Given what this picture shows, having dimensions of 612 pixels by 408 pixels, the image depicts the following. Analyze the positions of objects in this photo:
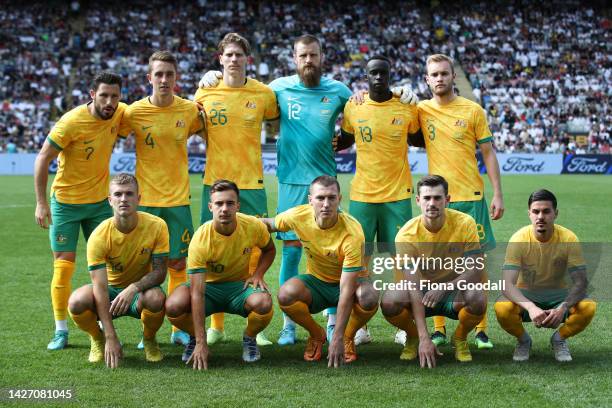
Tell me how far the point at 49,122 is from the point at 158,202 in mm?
26456

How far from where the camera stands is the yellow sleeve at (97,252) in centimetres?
503

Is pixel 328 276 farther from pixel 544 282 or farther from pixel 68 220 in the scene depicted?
pixel 68 220

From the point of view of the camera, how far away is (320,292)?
17.2 ft

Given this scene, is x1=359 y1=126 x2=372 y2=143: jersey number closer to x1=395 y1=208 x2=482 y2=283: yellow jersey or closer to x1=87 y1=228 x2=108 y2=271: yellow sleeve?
x1=395 y1=208 x2=482 y2=283: yellow jersey

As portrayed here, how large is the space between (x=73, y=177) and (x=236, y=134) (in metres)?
1.29

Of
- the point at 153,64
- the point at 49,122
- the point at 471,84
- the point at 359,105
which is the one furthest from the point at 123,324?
the point at 471,84

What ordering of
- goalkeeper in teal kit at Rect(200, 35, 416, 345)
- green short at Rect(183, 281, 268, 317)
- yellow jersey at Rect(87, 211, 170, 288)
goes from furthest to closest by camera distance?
goalkeeper in teal kit at Rect(200, 35, 416, 345)
green short at Rect(183, 281, 268, 317)
yellow jersey at Rect(87, 211, 170, 288)

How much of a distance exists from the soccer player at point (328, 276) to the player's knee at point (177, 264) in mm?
930

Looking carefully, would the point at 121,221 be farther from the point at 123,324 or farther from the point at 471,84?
the point at 471,84

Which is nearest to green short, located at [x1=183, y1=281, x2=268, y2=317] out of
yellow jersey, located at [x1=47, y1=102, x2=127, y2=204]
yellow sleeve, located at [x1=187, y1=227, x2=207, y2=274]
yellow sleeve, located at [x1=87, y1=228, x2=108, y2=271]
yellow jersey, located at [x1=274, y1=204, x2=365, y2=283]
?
yellow sleeve, located at [x1=187, y1=227, x2=207, y2=274]

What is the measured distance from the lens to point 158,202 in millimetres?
5797

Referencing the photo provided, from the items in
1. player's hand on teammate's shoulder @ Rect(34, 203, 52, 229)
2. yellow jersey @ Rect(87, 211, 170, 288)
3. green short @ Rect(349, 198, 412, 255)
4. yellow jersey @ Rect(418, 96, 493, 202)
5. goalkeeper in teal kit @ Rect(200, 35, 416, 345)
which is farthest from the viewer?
goalkeeper in teal kit @ Rect(200, 35, 416, 345)

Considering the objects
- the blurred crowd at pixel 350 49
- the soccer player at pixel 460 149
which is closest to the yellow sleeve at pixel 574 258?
the soccer player at pixel 460 149

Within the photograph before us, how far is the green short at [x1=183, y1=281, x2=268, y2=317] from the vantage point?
5.18 meters
